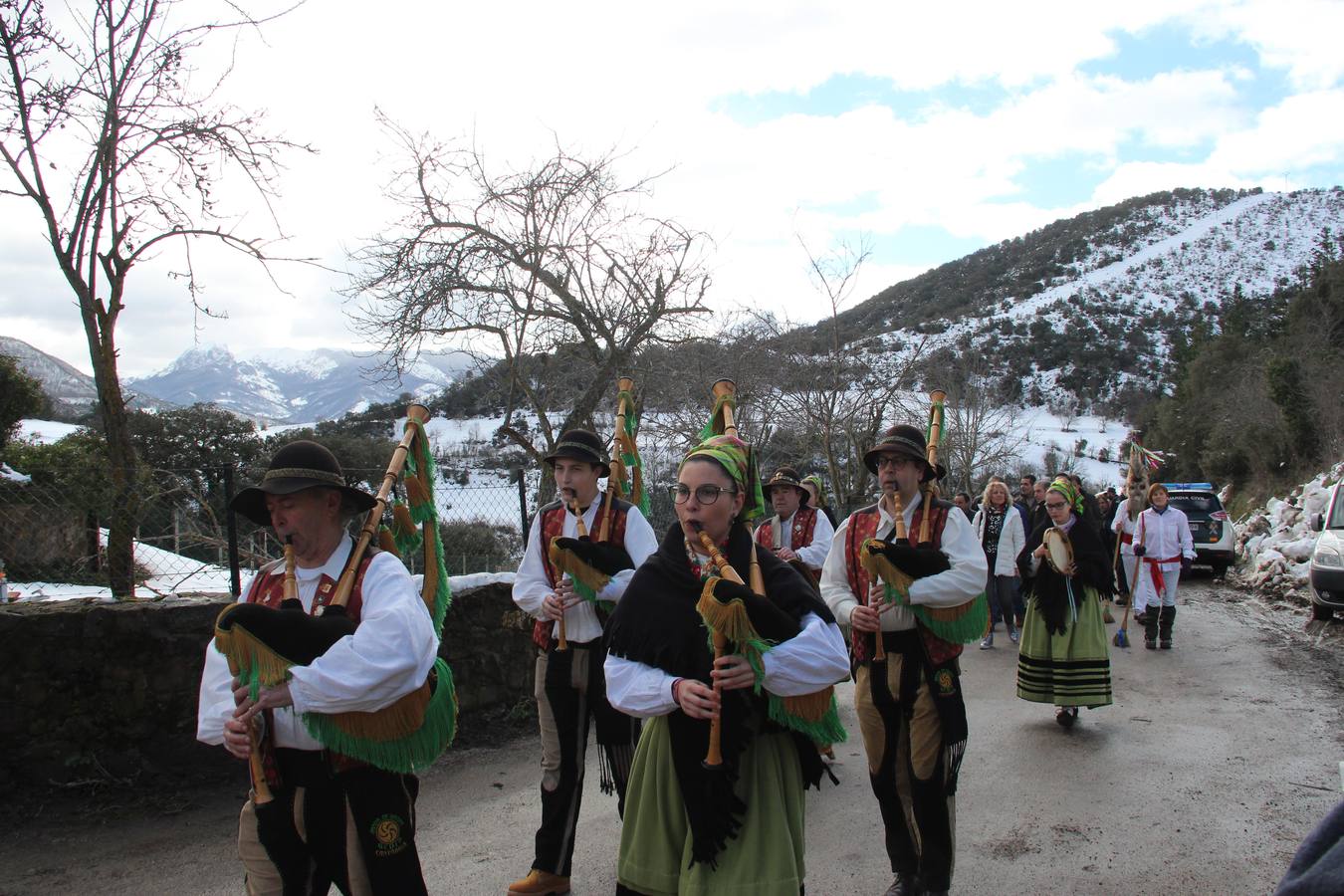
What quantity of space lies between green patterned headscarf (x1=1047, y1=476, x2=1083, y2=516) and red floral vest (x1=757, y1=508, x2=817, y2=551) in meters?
1.95

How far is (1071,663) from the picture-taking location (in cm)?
675

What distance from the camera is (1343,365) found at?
24.4 m

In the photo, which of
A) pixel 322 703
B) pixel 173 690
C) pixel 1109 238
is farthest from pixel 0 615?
pixel 1109 238

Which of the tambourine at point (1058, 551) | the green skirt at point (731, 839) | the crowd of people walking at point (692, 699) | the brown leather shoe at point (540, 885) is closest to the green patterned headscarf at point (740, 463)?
the crowd of people walking at point (692, 699)

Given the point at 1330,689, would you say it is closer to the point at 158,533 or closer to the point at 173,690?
the point at 173,690

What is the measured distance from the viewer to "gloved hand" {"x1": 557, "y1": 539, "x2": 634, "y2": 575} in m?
4.30

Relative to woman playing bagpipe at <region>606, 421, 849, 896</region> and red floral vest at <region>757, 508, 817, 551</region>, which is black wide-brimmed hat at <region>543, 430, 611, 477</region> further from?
red floral vest at <region>757, 508, 817, 551</region>

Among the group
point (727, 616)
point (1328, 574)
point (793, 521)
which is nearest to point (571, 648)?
point (727, 616)

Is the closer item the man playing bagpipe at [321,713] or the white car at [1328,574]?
the man playing bagpipe at [321,713]

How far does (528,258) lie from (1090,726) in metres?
6.87

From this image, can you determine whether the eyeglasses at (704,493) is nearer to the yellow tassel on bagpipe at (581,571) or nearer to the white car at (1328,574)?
the yellow tassel on bagpipe at (581,571)

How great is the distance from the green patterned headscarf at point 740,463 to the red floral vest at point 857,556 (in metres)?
1.21

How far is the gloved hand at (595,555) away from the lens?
14.1ft

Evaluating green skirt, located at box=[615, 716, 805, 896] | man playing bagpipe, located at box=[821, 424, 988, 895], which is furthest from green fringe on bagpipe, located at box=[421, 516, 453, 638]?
man playing bagpipe, located at box=[821, 424, 988, 895]
